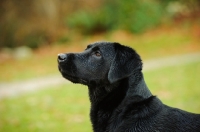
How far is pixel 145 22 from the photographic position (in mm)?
21500

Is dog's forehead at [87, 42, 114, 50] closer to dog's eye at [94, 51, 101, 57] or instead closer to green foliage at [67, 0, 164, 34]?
dog's eye at [94, 51, 101, 57]

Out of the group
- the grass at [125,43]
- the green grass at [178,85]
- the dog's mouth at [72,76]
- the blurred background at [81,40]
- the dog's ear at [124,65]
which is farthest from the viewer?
the grass at [125,43]

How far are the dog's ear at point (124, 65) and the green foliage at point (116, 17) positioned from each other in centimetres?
1664

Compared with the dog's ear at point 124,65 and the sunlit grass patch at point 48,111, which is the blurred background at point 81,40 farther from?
the dog's ear at point 124,65

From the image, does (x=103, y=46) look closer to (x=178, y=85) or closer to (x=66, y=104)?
(x=66, y=104)

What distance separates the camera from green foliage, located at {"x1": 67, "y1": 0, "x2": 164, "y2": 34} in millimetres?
20859

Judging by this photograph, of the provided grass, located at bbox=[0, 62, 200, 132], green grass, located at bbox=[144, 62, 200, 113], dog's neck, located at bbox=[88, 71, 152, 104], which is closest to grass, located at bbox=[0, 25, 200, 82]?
green grass, located at bbox=[144, 62, 200, 113]

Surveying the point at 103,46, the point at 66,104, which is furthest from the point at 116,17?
the point at 103,46

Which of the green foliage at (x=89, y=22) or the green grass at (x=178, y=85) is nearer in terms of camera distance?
the green grass at (x=178, y=85)

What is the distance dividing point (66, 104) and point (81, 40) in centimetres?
1111

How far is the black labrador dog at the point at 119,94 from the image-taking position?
396 centimetres

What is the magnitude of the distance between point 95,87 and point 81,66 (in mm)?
323

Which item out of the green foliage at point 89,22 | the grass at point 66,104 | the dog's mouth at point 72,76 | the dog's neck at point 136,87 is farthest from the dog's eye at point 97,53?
the green foliage at point 89,22

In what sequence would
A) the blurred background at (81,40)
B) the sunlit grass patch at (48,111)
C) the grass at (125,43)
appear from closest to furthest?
the sunlit grass patch at (48,111), the blurred background at (81,40), the grass at (125,43)
